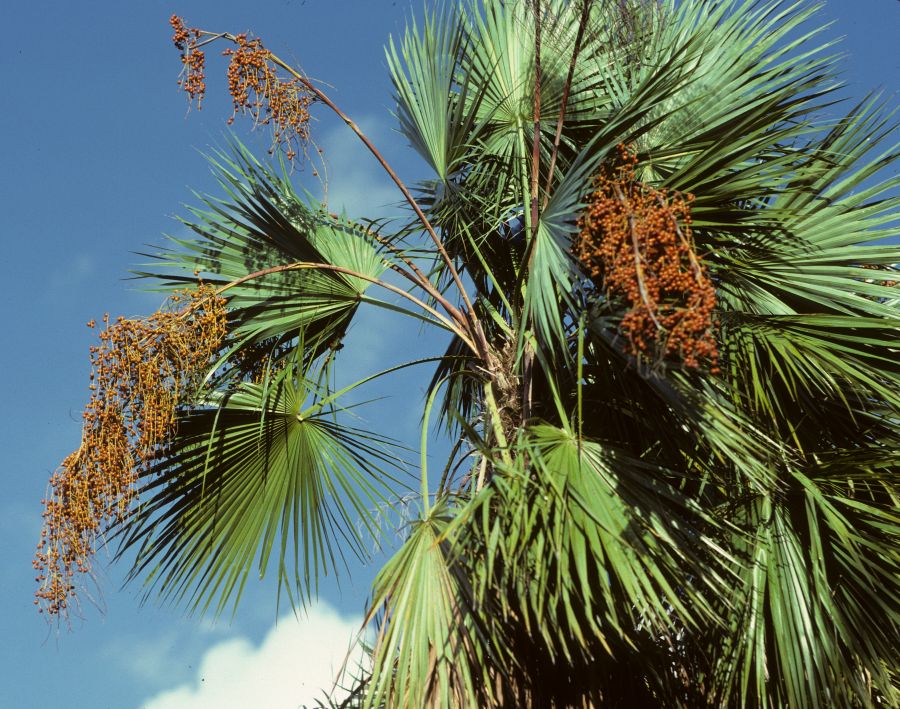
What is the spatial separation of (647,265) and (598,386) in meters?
1.59

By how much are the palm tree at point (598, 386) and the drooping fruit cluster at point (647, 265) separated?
1 centimetres

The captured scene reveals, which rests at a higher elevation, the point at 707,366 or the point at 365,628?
the point at 707,366

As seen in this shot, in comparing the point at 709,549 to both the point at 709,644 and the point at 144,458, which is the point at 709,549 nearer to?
the point at 709,644

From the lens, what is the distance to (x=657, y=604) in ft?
12.1

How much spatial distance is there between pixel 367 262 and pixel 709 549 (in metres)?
2.27

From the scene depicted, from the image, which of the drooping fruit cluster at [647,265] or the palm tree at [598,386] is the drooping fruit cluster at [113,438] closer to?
the palm tree at [598,386]

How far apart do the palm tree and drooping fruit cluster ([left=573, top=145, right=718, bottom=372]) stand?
0.05 feet

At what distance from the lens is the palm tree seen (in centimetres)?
398

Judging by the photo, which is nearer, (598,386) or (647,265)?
(647,265)

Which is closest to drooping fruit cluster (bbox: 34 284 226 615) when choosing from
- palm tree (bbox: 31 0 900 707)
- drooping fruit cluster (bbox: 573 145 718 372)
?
palm tree (bbox: 31 0 900 707)

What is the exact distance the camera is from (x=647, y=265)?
12.3ft

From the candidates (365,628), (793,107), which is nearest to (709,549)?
(365,628)

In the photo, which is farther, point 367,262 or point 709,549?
point 367,262

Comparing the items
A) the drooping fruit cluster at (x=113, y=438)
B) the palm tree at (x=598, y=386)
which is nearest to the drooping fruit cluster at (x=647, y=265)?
the palm tree at (x=598, y=386)
